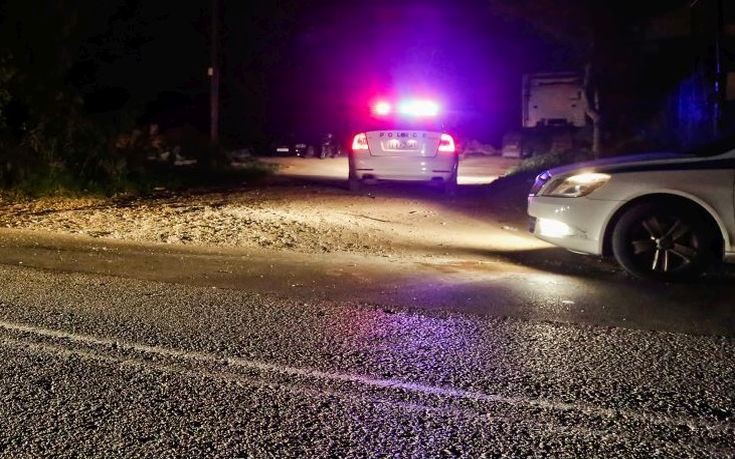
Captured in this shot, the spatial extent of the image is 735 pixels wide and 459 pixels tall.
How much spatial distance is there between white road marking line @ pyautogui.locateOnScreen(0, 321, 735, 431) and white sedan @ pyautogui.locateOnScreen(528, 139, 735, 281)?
3683mm

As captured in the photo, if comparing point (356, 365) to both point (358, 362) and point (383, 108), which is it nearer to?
point (358, 362)

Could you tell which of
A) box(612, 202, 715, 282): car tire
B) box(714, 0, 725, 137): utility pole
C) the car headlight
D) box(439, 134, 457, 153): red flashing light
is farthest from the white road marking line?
box(714, 0, 725, 137): utility pole

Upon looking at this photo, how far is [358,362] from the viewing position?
16.0 feet

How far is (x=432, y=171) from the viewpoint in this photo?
13539 mm

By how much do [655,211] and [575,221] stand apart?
0.75 meters

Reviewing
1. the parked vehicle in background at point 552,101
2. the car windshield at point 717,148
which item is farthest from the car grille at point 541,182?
the parked vehicle in background at point 552,101

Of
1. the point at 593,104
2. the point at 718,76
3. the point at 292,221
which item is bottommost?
the point at 292,221

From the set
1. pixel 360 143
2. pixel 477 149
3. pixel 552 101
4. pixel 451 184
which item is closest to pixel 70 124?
pixel 360 143

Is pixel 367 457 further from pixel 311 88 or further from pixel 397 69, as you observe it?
pixel 397 69

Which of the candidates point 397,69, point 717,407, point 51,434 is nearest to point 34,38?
point 51,434

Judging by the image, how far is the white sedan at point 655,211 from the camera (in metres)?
7.25

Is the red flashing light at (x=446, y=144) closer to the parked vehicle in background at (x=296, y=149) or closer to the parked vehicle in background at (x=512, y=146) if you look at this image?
the parked vehicle in background at (x=296, y=149)

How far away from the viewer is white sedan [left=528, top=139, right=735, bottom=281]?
725cm

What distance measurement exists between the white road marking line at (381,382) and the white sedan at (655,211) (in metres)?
3.68
